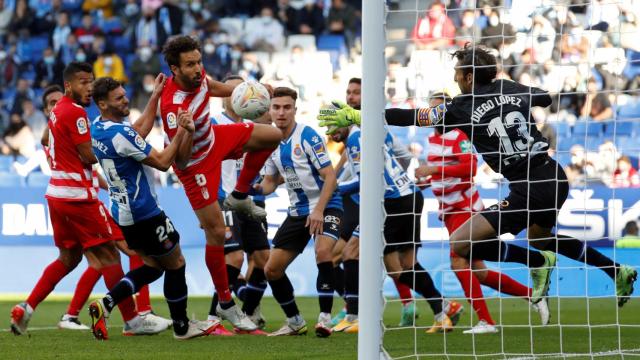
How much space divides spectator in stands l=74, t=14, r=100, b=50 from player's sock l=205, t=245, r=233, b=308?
12.2 metres

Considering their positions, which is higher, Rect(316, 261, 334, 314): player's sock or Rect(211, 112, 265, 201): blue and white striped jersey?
Rect(211, 112, 265, 201): blue and white striped jersey

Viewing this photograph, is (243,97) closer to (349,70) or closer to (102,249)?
(102,249)

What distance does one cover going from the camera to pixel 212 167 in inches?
299

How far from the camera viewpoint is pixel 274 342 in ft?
23.6

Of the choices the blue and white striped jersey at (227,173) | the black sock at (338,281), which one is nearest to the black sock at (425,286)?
the black sock at (338,281)

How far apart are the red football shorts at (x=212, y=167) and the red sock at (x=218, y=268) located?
340mm

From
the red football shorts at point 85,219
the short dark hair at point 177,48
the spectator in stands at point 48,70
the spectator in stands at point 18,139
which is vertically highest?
the short dark hair at point 177,48

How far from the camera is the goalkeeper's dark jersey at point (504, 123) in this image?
22.2 feet

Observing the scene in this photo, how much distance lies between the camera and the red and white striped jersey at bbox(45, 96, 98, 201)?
25.7ft

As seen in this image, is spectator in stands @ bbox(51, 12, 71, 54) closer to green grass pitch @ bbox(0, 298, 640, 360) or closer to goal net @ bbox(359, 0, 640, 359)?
goal net @ bbox(359, 0, 640, 359)

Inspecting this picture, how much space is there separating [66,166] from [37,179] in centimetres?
720

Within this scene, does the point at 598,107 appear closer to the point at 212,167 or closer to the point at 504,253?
the point at 504,253

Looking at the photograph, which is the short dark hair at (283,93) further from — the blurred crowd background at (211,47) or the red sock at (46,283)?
the blurred crowd background at (211,47)

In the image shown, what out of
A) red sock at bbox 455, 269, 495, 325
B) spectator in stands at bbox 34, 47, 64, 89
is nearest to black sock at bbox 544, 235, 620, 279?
red sock at bbox 455, 269, 495, 325
